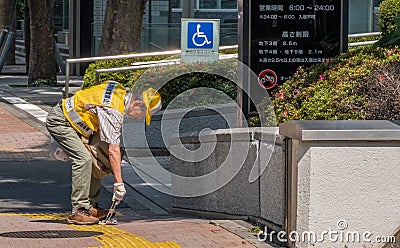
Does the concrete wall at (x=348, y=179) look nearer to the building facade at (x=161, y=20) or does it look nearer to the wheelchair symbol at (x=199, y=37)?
the wheelchair symbol at (x=199, y=37)

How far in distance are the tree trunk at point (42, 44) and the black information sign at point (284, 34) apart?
15348 millimetres

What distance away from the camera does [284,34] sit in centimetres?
1080

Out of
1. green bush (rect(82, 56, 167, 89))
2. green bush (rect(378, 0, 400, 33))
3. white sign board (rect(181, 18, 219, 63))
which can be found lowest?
green bush (rect(82, 56, 167, 89))

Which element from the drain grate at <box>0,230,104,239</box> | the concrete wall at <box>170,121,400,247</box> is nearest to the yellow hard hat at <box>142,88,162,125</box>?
the drain grate at <box>0,230,104,239</box>

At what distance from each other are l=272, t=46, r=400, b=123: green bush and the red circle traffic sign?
1.18 feet

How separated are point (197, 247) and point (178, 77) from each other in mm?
8533

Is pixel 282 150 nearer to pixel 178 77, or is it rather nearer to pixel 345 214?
pixel 345 214

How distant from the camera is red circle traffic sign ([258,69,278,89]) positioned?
426 inches

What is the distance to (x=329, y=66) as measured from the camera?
1017 cm

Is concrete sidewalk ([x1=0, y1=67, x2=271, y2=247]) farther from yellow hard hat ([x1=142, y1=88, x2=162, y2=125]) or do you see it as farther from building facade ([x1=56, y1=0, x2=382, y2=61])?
building facade ([x1=56, y1=0, x2=382, y2=61])

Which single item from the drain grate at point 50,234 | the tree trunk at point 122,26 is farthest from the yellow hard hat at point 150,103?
the tree trunk at point 122,26

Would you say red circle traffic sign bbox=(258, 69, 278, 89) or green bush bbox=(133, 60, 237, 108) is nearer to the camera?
red circle traffic sign bbox=(258, 69, 278, 89)

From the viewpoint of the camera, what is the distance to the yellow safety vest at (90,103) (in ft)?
28.9

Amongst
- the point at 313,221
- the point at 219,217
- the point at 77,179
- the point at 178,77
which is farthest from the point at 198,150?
the point at 178,77
